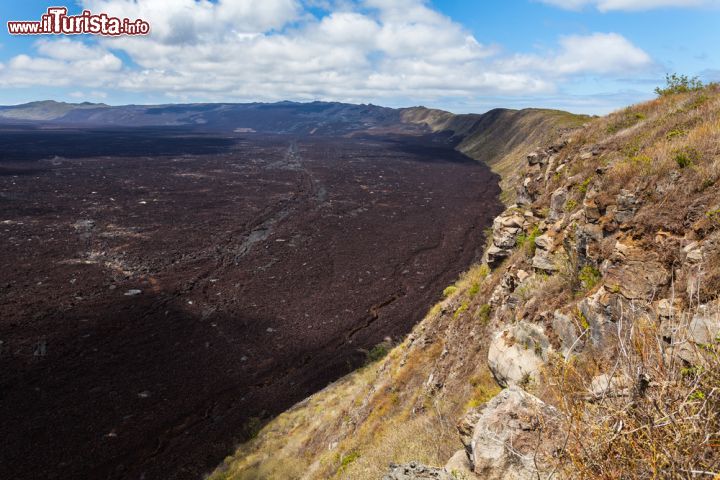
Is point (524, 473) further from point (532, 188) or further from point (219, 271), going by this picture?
point (219, 271)

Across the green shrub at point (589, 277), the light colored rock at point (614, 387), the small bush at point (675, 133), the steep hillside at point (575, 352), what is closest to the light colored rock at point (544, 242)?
the steep hillside at point (575, 352)

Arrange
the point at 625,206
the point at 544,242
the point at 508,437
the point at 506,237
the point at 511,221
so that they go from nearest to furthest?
the point at 508,437 < the point at 625,206 < the point at 544,242 < the point at 506,237 < the point at 511,221

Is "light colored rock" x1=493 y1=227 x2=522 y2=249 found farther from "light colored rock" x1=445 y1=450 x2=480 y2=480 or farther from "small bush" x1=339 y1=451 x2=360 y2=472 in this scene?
"light colored rock" x1=445 y1=450 x2=480 y2=480

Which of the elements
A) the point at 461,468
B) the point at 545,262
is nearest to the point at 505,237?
the point at 545,262

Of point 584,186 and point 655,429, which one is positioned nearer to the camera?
point 655,429

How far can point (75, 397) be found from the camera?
16.5 meters

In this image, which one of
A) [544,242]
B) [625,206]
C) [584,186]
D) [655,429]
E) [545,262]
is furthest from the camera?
[584,186]

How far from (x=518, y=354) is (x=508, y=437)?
136 inches

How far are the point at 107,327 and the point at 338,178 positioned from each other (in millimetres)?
51179

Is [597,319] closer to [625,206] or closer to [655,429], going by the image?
[625,206]

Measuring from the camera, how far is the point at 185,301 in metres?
25.3

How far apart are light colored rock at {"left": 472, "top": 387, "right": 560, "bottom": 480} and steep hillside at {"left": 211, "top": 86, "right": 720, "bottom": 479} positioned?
19 mm

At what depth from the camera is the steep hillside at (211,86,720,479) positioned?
10.9 ft

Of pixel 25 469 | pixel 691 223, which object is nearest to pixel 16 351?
pixel 25 469
